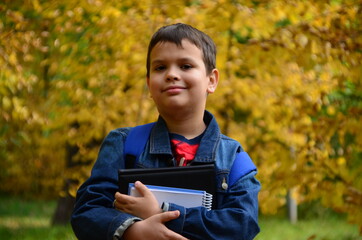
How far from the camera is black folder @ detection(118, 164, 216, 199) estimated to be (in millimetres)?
2000

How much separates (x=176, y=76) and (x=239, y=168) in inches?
16.7

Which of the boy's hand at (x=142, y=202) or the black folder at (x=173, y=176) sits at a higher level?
the black folder at (x=173, y=176)

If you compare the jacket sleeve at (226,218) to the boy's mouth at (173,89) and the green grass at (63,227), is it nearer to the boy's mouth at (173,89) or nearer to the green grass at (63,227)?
the boy's mouth at (173,89)

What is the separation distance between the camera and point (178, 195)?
2006 mm

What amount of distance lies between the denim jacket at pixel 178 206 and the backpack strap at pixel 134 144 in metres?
0.02

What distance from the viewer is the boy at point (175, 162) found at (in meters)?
1.97

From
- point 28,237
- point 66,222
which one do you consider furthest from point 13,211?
point 28,237

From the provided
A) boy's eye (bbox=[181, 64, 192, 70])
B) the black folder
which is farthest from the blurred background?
the black folder

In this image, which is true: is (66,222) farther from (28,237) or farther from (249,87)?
(249,87)

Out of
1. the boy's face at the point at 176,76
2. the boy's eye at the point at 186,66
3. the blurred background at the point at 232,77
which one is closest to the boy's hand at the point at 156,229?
the boy's face at the point at 176,76

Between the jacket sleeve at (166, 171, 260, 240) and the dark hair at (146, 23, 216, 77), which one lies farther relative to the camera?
the dark hair at (146, 23, 216, 77)

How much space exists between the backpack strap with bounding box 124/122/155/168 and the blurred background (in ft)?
6.58

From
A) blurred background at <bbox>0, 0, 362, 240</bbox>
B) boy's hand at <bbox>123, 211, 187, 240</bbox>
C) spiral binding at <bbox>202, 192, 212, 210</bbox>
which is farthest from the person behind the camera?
blurred background at <bbox>0, 0, 362, 240</bbox>

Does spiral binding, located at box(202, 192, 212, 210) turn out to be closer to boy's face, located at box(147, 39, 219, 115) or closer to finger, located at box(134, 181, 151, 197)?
finger, located at box(134, 181, 151, 197)
